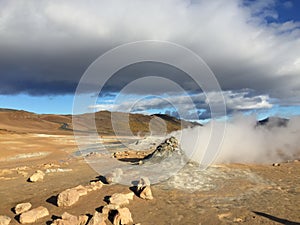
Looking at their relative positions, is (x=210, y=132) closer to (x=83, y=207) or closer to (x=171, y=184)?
(x=171, y=184)

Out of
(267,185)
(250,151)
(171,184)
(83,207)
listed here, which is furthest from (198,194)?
(250,151)

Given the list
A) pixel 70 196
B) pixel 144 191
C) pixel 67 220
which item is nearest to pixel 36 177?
pixel 70 196

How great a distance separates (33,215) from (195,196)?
4.67 m

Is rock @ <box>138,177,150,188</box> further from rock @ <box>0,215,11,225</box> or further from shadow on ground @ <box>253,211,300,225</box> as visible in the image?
rock @ <box>0,215,11,225</box>

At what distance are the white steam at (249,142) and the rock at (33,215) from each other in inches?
313

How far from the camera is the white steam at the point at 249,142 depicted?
17.0m

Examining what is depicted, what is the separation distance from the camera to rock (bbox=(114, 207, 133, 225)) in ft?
26.0

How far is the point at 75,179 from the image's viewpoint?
41.6 feet

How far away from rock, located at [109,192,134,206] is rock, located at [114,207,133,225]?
38.4 inches

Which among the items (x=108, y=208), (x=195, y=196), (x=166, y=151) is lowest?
(x=108, y=208)

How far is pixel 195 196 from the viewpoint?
9.84 meters

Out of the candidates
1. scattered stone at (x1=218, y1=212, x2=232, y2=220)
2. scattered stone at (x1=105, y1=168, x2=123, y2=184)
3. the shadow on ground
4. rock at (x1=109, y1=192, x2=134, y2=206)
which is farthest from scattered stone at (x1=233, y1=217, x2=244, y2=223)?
scattered stone at (x1=105, y1=168, x2=123, y2=184)

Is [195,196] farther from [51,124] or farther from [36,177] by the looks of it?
[51,124]

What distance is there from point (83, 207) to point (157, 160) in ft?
17.2
